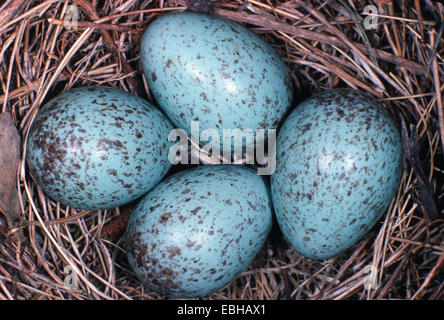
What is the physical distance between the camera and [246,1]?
1566mm

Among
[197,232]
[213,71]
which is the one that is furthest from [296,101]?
[197,232]

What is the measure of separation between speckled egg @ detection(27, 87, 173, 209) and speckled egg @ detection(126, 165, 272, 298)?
155mm

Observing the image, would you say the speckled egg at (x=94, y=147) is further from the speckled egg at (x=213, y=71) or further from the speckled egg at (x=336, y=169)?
the speckled egg at (x=336, y=169)

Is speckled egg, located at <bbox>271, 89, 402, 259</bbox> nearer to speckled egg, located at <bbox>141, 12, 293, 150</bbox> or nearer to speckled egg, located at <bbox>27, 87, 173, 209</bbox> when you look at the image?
Answer: speckled egg, located at <bbox>141, 12, 293, 150</bbox>

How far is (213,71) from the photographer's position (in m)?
1.42

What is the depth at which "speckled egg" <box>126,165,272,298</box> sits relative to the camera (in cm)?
142

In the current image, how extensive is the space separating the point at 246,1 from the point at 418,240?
1.17 meters

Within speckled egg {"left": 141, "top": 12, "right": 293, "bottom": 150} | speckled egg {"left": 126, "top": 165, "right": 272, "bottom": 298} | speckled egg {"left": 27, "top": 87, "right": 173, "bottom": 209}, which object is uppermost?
speckled egg {"left": 141, "top": 12, "right": 293, "bottom": 150}

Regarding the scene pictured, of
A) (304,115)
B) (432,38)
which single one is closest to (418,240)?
(304,115)

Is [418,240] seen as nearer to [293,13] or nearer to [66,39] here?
[293,13]

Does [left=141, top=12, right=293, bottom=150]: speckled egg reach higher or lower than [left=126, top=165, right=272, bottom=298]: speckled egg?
higher

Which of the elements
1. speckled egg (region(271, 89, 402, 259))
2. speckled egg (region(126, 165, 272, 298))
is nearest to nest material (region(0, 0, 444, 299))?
speckled egg (region(271, 89, 402, 259))

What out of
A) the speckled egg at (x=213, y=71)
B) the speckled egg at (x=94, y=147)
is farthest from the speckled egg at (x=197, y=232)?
the speckled egg at (x=213, y=71)

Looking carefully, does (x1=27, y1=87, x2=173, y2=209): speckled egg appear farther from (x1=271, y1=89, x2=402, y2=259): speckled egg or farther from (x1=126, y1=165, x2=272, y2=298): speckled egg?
(x1=271, y1=89, x2=402, y2=259): speckled egg
